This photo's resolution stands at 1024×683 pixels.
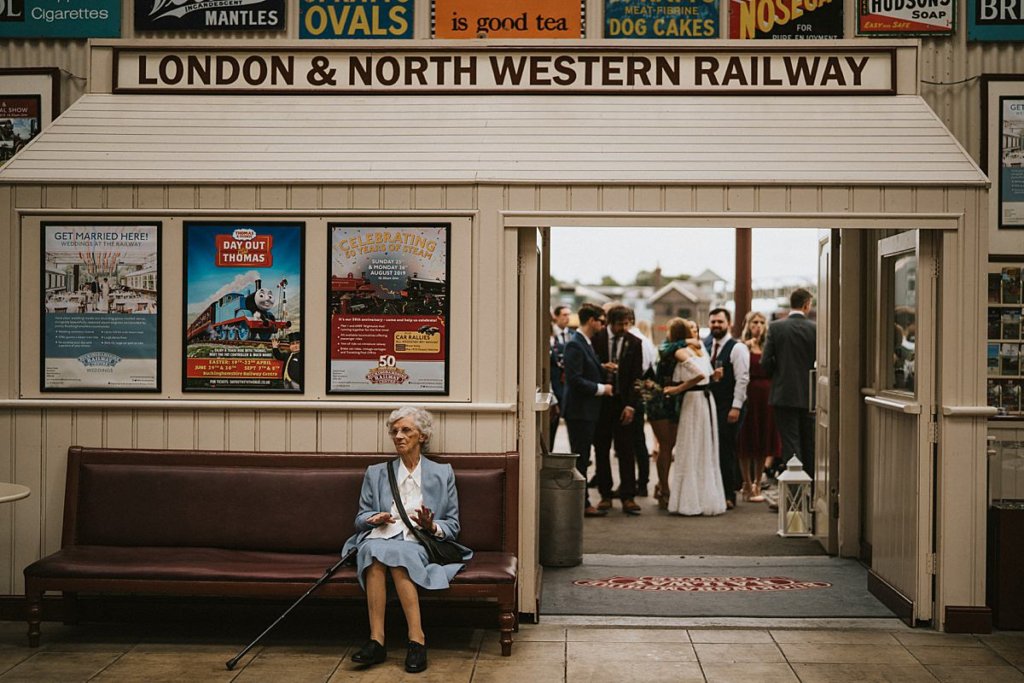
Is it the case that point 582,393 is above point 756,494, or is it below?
above

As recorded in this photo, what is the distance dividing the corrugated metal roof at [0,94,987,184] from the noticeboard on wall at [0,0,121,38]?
30.9 inches

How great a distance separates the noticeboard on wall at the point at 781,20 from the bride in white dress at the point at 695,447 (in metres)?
3.46

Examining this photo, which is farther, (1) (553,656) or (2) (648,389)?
(2) (648,389)

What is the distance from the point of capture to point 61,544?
6074mm

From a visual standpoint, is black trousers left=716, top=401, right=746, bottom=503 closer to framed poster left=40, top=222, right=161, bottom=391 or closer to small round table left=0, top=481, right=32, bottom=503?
framed poster left=40, top=222, right=161, bottom=391

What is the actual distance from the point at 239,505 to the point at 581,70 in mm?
3016

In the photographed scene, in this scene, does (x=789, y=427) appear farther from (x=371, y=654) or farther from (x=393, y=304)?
(x=371, y=654)

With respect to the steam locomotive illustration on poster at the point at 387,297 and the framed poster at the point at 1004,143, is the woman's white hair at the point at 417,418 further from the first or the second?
the framed poster at the point at 1004,143

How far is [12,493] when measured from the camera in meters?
5.28

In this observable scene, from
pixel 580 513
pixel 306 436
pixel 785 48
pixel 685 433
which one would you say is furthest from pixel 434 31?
pixel 685 433

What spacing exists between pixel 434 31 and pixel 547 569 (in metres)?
3.52

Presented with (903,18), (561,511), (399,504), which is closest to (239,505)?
(399,504)

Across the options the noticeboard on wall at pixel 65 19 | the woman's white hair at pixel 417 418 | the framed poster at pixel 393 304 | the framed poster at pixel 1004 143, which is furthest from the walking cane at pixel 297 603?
the framed poster at pixel 1004 143

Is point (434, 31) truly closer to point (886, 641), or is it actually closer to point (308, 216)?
point (308, 216)
